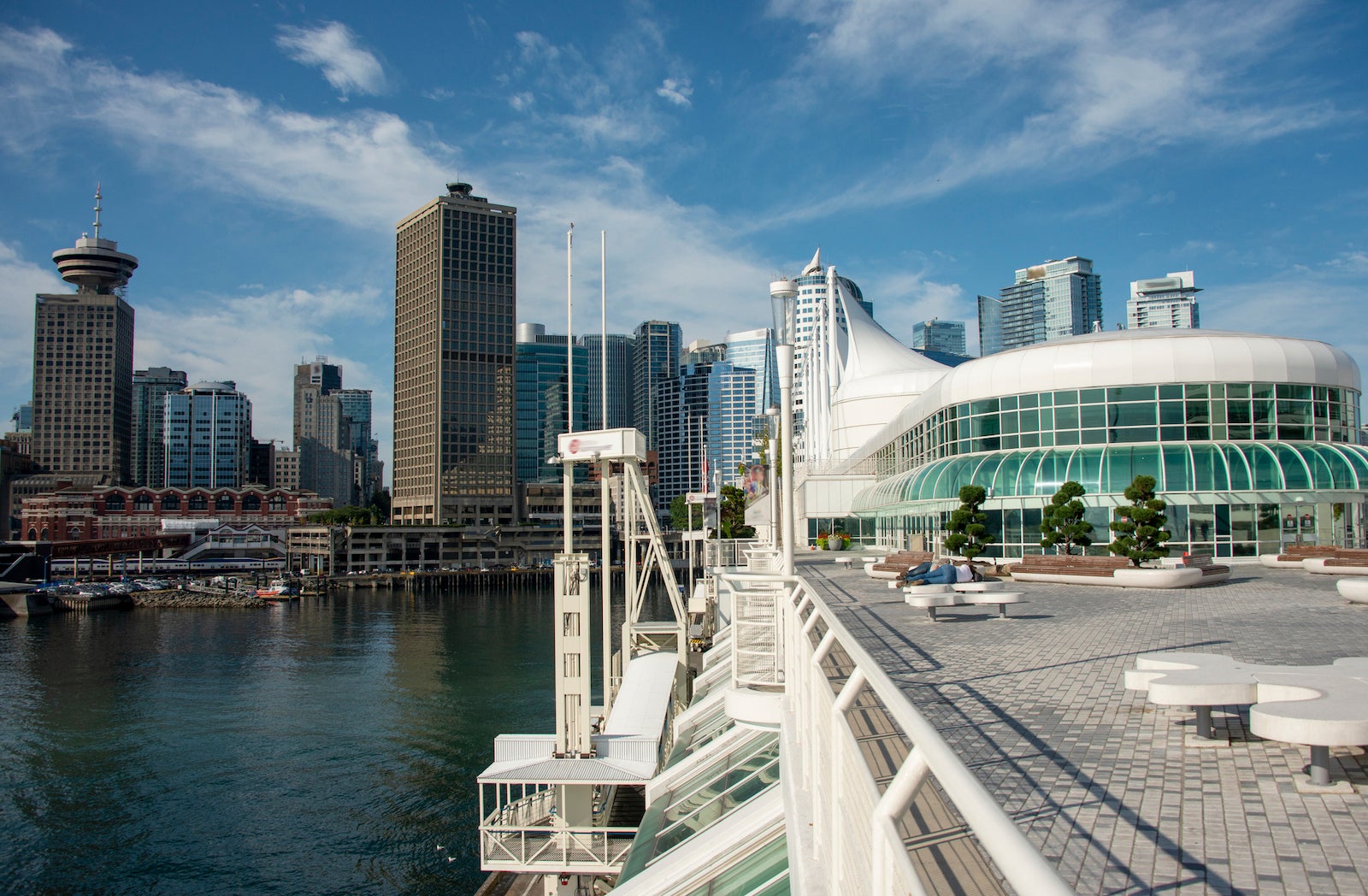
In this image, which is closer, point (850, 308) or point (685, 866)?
point (685, 866)

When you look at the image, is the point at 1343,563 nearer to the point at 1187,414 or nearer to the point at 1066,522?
the point at 1066,522

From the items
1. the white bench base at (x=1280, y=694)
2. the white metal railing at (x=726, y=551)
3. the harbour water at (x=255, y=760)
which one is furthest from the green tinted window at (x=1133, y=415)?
the white bench base at (x=1280, y=694)

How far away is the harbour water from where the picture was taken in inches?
874

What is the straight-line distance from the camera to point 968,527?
2584 cm

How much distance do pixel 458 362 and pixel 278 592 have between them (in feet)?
226

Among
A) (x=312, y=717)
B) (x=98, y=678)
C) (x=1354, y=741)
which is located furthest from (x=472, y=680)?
(x=1354, y=741)

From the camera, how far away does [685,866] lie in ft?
27.4

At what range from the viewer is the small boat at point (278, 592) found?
92.4 meters

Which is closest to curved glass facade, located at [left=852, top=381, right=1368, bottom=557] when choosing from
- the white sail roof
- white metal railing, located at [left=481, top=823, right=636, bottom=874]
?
white metal railing, located at [left=481, top=823, right=636, bottom=874]

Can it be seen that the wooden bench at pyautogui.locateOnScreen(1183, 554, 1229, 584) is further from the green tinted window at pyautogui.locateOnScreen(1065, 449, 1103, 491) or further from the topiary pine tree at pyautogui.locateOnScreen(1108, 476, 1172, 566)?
the green tinted window at pyautogui.locateOnScreen(1065, 449, 1103, 491)

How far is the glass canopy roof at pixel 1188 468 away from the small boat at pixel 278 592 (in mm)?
80038

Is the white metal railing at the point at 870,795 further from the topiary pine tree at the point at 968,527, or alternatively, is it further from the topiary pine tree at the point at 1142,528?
the topiary pine tree at the point at 968,527

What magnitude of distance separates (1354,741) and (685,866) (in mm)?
5425

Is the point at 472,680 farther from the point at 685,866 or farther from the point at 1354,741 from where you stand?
the point at 1354,741
